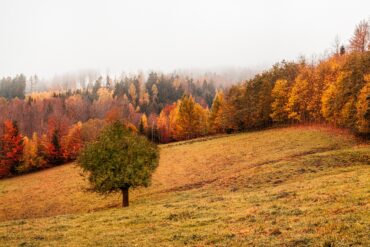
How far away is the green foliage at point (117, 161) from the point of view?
39906mm

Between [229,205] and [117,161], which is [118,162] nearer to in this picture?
[117,161]

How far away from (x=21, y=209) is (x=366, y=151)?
50.7 metres

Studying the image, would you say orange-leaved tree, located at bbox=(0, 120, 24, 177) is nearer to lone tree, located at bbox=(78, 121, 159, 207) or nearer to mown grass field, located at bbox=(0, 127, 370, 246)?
mown grass field, located at bbox=(0, 127, 370, 246)

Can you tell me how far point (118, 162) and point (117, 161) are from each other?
18cm

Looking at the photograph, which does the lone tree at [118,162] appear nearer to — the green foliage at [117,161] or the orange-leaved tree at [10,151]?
the green foliage at [117,161]

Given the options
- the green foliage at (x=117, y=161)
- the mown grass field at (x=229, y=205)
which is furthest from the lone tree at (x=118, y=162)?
the mown grass field at (x=229, y=205)

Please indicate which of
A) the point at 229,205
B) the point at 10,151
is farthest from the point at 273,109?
the point at 10,151

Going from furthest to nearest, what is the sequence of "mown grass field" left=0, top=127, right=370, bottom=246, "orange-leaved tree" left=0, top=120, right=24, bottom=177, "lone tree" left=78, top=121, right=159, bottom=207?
"orange-leaved tree" left=0, top=120, right=24, bottom=177, "lone tree" left=78, top=121, right=159, bottom=207, "mown grass field" left=0, top=127, right=370, bottom=246

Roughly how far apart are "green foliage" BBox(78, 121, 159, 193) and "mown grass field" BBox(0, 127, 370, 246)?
3.22 metres

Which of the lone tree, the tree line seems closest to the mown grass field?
the lone tree

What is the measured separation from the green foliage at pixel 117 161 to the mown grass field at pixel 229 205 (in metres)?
3.22

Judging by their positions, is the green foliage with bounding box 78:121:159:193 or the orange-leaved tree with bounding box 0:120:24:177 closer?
the green foliage with bounding box 78:121:159:193

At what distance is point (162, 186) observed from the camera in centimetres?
5091

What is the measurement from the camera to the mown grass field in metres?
18.7
